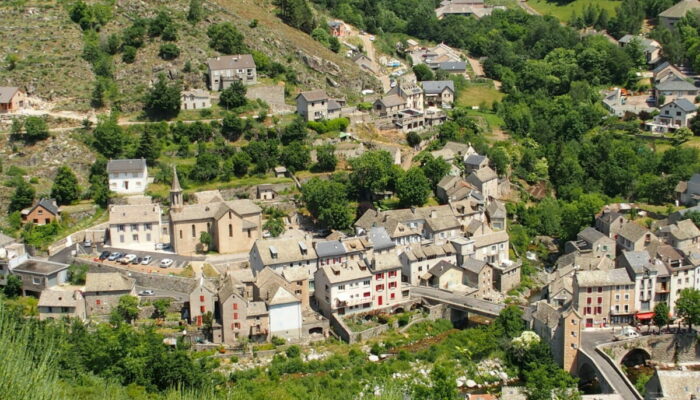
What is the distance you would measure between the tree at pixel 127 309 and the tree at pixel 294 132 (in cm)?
2113

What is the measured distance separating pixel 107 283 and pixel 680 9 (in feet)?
252

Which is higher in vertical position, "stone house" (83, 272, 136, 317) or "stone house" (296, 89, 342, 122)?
"stone house" (296, 89, 342, 122)

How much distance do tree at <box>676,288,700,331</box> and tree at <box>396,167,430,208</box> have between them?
17938mm

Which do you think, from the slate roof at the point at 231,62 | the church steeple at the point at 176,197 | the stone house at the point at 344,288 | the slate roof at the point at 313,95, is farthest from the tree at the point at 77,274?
the slate roof at the point at 231,62

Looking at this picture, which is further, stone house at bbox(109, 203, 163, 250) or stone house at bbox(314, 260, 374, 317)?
stone house at bbox(109, 203, 163, 250)

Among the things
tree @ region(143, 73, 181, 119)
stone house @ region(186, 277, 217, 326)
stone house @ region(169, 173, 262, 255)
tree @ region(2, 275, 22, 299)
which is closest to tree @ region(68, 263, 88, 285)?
tree @ region(2, 275, 22, 299)

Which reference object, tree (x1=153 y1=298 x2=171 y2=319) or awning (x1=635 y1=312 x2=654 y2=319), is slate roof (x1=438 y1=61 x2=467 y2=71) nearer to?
awning (x1=635 y1=312 x2=654 y2=319)

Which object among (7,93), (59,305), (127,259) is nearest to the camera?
(59,305)

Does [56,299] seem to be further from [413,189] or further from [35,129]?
[413,189]

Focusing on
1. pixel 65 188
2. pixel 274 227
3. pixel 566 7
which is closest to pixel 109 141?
pixel 65 188

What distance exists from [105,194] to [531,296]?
91.1ft

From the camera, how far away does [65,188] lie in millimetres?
58594

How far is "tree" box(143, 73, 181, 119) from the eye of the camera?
67.1 meters

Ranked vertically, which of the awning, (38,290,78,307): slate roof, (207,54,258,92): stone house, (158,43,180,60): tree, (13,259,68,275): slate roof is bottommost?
the awning
